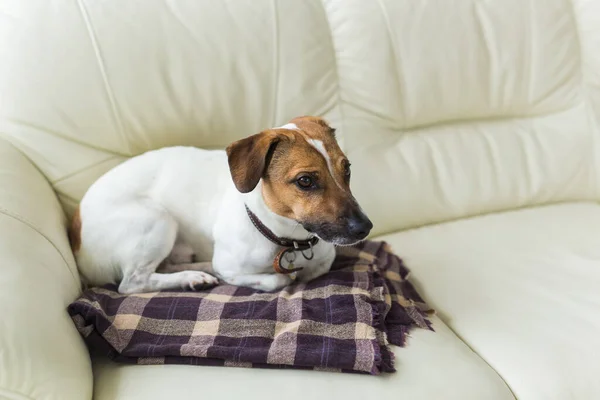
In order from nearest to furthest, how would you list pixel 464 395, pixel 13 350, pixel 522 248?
pixel 13 350 → pixel 464 395 → pixel 522 248

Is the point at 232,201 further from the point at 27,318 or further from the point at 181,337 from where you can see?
the point at 27,318

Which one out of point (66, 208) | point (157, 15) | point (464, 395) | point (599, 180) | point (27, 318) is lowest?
point (599, 180)

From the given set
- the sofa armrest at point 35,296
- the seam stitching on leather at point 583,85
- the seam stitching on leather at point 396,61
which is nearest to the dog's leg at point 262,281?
the sofa armrest at point 35,296

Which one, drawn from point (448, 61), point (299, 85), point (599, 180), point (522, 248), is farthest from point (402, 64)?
point (599, 180)

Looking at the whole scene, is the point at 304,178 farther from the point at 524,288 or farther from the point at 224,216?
the point at 524,288

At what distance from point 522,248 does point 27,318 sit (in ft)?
4.92

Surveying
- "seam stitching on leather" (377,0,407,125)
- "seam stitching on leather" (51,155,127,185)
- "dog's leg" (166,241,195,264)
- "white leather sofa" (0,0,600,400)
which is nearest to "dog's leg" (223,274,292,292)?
"dog's leg" (166,241,195,264)

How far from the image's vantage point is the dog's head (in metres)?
1.34

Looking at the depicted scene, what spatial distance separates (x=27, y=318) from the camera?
3.58 feet

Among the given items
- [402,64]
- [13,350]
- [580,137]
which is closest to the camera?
[13,350]

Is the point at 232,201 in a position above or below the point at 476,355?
above

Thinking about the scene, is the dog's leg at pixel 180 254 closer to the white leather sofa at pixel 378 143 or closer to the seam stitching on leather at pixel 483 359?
the white leather sofa at pixel 378 143

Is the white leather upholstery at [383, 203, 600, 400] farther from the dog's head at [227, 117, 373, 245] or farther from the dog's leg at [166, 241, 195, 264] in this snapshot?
the dog's leg at [166, 241, 195, 264]

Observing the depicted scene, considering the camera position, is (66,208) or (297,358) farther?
(66,208)
